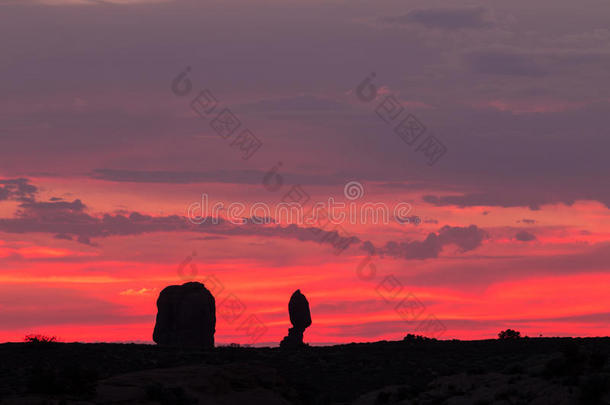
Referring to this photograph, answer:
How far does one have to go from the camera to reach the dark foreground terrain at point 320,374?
133 ft

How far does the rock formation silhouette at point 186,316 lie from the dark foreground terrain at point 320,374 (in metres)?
22.5

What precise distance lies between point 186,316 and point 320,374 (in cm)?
3786

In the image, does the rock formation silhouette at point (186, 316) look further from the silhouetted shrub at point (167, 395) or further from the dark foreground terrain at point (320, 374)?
the silhouetted shrub at point (167, 395)

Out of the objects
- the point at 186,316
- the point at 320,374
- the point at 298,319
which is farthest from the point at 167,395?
the point at 298,319

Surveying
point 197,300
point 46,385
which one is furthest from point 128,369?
point 197,300

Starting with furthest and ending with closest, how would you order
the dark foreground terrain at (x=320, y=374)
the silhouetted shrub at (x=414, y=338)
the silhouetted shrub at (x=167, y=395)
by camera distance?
the silhouetted shrub at (x=414, y=338)
the dark foreground terrain at (x=320, y=374)
the silhouetted shrub at (x=167, y=395)

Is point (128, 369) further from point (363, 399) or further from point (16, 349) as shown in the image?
point (363, 399)

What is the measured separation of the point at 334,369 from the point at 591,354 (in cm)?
2146

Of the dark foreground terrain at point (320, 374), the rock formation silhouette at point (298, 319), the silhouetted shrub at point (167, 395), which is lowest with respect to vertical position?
the silhouetted shrub at point (167, 395)

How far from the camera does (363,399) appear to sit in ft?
163

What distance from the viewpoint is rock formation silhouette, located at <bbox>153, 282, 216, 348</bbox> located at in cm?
9381

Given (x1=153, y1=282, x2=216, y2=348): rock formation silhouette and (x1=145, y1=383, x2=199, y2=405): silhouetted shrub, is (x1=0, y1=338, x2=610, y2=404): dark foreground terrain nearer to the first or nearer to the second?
(x1=145, y1=383, x2=199, y2=405): silhouetted shrub

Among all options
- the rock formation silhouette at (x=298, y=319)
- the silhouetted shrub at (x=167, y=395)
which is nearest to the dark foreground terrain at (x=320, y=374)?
the silhouetted shrub at (x=167, y=395)

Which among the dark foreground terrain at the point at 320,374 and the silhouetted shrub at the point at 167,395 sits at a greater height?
the dark foreground terrain at the point at 320,374
